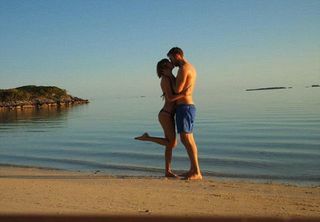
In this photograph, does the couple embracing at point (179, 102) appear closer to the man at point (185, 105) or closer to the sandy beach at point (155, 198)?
the man at point (185, 105)

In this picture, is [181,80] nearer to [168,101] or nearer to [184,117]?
[168,101]

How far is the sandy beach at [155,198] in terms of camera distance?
4.23m

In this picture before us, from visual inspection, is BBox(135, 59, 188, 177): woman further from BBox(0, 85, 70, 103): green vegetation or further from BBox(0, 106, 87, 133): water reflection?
BBox(0, 85, 70, 103): green vegetation

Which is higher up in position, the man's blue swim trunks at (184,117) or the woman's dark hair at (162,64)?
the woman's dark hair at (162,64)

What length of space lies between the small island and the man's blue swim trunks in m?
68.9

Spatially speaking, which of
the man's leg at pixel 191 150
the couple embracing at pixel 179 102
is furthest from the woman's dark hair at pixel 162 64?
the man's leg at pixel 191 150

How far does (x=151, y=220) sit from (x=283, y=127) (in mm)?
15184

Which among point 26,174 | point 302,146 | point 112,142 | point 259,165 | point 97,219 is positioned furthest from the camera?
point 112,142

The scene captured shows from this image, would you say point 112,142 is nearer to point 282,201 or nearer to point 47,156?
point 47,156

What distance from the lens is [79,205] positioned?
440 cm

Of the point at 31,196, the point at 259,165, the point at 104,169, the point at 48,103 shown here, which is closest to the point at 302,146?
the point at 259,165

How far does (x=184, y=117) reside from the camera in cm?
652

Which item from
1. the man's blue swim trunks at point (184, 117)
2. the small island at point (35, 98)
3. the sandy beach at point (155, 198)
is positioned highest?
the small island at point (35, 98)

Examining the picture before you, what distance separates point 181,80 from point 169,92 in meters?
0.29
